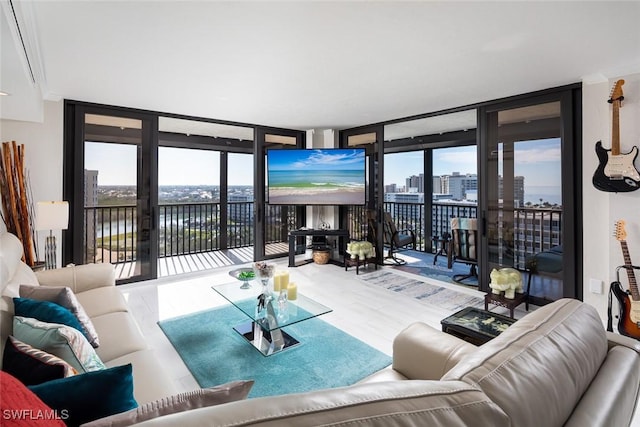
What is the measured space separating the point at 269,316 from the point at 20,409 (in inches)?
74.7

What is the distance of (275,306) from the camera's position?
2701 mm

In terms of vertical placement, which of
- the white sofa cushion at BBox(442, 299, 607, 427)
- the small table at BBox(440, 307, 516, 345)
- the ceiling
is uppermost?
the ceiling

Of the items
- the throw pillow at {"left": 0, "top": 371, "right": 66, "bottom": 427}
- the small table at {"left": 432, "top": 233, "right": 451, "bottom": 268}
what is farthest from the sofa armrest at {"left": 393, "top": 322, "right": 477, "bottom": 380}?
the small table at {"left": 432, "top": 233, "right": 451, "bottom": 268}

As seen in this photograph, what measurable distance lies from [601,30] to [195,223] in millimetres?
6545

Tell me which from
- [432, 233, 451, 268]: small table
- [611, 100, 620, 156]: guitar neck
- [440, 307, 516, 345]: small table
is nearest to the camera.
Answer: [440, 307, 516, 345]: small table

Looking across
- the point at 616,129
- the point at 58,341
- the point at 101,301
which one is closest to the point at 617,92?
the point at 616,129

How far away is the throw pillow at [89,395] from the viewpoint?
34.5 inches

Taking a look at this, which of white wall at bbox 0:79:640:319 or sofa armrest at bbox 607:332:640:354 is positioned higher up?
white wall at bbox 0:79:640:319

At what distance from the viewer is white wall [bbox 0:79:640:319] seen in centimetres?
290

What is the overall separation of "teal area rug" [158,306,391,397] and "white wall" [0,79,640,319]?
2401mm

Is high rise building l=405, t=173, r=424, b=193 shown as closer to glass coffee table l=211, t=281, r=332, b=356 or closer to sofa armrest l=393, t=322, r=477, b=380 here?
glass coffee table l=211, t=281, r=332, b=356

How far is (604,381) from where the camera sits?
0.89 meters

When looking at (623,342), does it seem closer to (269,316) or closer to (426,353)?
(426,353)

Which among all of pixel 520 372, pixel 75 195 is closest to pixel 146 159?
pixel 75 195
